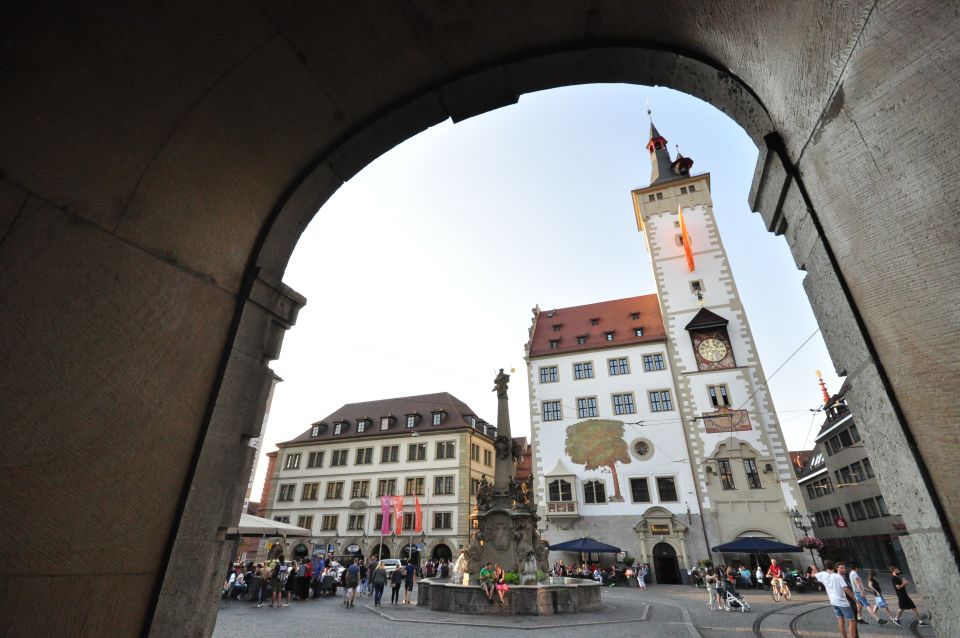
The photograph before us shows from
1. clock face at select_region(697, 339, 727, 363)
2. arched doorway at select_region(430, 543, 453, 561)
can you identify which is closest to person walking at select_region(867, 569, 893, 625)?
clock face at select_region(697, 339, 727, 363)

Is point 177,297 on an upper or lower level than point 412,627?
upper

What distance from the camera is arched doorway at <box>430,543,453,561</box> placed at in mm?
34500

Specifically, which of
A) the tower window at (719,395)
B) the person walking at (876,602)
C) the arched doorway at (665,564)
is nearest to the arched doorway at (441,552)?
the arched doorway at (665,564)

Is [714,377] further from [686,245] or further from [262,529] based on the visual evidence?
[262,529]

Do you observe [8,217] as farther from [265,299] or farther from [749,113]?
[749,113]

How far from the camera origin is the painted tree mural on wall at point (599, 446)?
28.2 meters

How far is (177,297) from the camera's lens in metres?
2.64

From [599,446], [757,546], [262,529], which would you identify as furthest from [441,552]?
[262,529]

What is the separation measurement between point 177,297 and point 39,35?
130 centimetres

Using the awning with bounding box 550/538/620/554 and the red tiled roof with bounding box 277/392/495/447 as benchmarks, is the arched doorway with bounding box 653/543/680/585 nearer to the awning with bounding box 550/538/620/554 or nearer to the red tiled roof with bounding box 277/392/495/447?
the awning with bounding box 550/538/620/554

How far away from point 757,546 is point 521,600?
16128 millimetres

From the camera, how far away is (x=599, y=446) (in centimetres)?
2880

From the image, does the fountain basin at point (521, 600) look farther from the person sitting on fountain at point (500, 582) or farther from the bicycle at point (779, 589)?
the bicycle at point (779, 589)

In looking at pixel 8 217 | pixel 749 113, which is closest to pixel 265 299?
pixel 8 217
